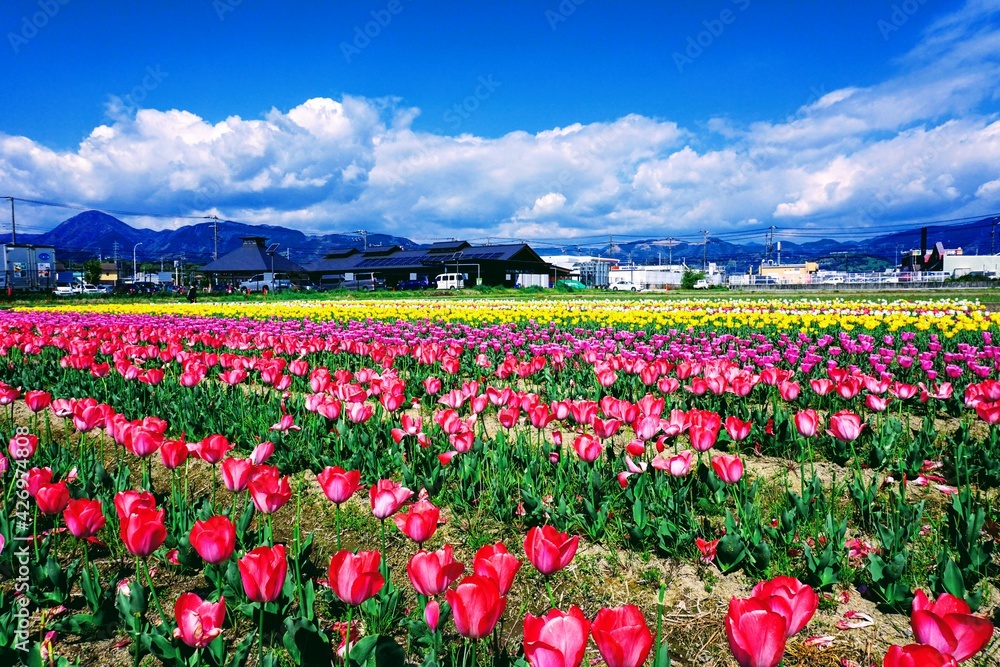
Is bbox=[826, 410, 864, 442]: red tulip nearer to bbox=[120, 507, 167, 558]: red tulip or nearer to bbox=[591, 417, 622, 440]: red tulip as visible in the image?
bbox=[591, 417, 622, 440]: red tulip

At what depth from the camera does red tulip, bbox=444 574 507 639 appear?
1359mm

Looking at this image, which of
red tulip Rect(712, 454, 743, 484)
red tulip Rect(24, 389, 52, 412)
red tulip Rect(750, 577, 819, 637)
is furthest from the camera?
red tulip Rect(24, 389, 52, 412)

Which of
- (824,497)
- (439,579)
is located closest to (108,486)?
(439,579)

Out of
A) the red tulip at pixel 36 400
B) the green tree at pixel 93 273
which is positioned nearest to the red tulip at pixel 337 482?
the red tulip at pixel 36 400

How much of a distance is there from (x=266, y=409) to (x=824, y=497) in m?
3.85

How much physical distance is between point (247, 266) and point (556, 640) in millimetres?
69432

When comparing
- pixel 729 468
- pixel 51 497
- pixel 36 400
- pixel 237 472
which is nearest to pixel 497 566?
pixel 237 472

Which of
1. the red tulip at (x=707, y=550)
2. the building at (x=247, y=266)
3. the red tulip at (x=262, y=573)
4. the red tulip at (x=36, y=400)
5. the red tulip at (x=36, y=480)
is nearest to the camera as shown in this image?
the red tulip at (x=262, y=573)

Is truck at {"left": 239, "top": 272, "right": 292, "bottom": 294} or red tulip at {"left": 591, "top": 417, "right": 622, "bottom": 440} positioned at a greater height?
truck at {"left": 239, "top": 272, "right": 292, "bottom": 294}

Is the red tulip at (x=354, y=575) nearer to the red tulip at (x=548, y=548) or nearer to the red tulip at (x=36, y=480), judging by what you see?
the red tulip at (x=548, y=548)

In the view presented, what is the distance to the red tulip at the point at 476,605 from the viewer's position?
4.46 feet

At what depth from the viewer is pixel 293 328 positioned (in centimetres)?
1066

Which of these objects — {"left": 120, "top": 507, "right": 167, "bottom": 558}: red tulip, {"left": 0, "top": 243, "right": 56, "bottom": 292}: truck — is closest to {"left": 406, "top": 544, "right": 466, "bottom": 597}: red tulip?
{"left": 120, "top": 507, "right": 167, "bottom": 558}: red tulip

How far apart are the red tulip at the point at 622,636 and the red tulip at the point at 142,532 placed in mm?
1371
